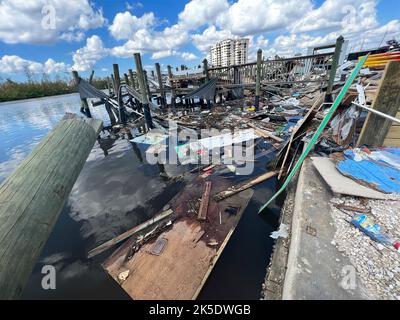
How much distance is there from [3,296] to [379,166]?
5.23m

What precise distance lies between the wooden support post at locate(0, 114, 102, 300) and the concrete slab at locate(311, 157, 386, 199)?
417cm

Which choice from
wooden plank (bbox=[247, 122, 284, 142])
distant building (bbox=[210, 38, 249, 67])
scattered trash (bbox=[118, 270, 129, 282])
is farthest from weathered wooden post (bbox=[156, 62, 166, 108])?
distant building (bbox=[210, 38, 249, 67])

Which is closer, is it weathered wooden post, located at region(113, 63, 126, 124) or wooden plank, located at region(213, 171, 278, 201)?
wooden plank, located at region(213, 171, 278, 201)

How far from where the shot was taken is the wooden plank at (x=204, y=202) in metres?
3.16

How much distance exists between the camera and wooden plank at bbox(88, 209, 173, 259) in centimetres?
280

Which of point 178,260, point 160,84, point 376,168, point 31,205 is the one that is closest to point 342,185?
point 376,168

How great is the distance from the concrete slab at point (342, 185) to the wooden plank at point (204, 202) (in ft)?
6.77

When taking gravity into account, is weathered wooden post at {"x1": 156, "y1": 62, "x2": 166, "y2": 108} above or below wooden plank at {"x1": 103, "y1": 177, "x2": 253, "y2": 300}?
above

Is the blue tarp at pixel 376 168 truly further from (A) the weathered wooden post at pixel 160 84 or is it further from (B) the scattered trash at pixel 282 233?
(A) the weathered wooden post at pixel 160 84

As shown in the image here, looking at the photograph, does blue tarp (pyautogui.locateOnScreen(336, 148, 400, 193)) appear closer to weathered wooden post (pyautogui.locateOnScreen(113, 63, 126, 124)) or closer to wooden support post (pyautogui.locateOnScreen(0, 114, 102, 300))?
wooden support post (pyautogui.locateOnScreen(0, 114, 102, 300))

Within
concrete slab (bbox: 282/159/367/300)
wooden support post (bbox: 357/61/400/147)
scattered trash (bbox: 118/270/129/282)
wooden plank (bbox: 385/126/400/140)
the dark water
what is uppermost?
wooden support post (bbox: 357/61/400/147)

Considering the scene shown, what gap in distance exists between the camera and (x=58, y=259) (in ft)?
9.11
